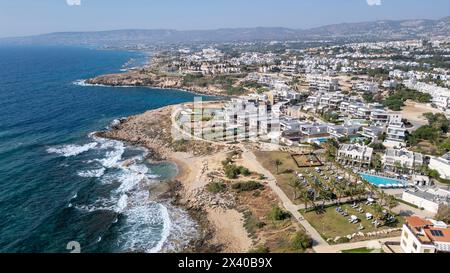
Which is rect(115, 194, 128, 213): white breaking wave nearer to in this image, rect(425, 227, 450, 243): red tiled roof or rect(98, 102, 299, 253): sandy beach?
rect(98, 102, 299, 253): sandy beach

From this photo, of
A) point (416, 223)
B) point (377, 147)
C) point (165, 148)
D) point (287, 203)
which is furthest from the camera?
point (165, 148)

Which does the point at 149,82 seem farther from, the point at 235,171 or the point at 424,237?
the point at 424,237

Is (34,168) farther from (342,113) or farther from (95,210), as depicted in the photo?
(342,113)

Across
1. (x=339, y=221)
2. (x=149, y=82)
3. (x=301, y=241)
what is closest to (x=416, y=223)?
(x=339, y=221)

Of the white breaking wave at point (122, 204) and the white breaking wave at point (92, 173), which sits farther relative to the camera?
the white breaking wave at point (92, 173)

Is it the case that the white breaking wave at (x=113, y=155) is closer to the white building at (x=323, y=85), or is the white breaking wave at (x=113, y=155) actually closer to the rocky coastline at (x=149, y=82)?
the rocky coastline at (x=149, y=82)

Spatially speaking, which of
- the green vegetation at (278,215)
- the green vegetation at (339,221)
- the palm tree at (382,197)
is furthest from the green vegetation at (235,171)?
the palm tree at (382,197)
